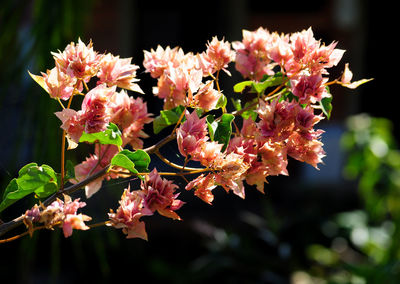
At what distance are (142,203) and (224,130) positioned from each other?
0.11 m

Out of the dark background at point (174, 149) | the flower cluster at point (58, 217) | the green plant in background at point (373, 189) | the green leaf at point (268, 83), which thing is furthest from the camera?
the green plant in background at point (373, 189)

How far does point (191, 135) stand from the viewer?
19.8 inches

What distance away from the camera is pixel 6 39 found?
998 millimetres

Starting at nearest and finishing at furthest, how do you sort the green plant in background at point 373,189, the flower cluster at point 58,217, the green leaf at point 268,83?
the flower cluster at point 58,217 → the green leaf at point 268,83 → the green plant in background at point 373,189

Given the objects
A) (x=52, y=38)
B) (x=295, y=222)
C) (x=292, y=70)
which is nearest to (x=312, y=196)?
(x=295, y=222)

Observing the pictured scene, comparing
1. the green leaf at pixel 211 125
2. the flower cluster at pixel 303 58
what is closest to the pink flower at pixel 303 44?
the flower cluster at pixel 303 58

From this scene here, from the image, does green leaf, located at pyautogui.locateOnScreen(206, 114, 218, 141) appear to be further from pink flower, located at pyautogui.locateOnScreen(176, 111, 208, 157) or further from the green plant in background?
the green plant in background

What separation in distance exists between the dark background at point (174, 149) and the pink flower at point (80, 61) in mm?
157

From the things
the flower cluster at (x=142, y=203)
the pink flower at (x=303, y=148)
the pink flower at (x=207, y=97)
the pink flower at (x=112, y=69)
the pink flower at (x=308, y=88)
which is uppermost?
the pink flower at (x=112, y=69)

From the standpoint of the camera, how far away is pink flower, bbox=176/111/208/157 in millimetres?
Result: 498

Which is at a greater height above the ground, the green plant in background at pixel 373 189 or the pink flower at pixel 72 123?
the green plant in background at pixel 373 189

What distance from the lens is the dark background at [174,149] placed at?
3.31 feet

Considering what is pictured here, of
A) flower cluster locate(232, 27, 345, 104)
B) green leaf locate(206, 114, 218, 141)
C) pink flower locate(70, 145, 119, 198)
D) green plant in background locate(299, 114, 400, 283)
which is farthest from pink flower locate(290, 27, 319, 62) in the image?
green plant in background locate(299, 114, 400, 283)

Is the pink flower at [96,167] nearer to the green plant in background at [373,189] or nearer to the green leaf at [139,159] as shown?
the green leaf at [139,159]
